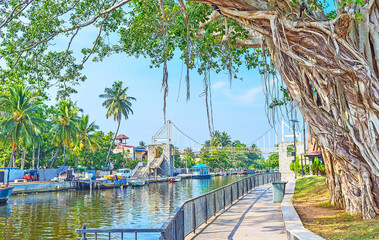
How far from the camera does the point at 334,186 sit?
11.2 m

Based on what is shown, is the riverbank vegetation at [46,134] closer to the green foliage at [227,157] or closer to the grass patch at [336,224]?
the grass patch at [336,224]

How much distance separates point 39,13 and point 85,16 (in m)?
1.43

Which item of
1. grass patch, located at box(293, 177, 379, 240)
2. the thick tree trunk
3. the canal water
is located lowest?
the canal water

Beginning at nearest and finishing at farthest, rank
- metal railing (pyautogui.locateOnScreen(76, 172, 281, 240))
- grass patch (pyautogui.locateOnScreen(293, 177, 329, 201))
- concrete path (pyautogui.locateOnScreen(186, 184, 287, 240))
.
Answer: metal railing (pyautogui.locateOnScreen(76, 172, 281, 240)) → concrete path (pyautogui.locateOnScreen(186, 184, 287, 240)) → grass patch (pyautogui.locateOnScreen(293, 177, 329, 201))

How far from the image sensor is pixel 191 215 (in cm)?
866

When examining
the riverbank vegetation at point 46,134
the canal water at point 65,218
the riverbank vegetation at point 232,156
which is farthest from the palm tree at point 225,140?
the canal water at point 65,218

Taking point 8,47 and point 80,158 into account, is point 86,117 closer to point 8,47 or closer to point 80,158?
point 80,158

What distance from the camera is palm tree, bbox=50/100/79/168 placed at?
48938 mm

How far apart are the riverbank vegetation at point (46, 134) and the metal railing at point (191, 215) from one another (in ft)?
71.9

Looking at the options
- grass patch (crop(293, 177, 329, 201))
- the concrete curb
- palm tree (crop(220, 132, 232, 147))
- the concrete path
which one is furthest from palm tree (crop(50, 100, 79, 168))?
palm tree (crop(220, 132, 232, 147))

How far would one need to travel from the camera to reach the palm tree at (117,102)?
6894cm

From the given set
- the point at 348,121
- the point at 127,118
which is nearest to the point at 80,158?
the point at 127,118

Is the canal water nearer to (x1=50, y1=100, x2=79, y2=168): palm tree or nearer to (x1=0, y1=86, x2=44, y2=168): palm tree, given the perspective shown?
(x1=0, y1=86, x2=44, y2=168): palm tree

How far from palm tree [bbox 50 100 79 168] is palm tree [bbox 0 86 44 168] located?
7.07 m
